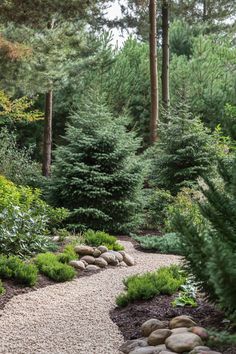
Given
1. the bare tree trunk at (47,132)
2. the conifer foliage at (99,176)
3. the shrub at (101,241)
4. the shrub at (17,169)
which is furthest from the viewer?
the bare tree trunk at (47,132)

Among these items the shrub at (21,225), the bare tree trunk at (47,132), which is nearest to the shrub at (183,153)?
the bare tree trunk at (47,132)

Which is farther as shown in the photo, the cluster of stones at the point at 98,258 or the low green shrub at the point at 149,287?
the cluster of stones at the point at 98,258

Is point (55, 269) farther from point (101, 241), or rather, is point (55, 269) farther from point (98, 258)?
point (101, 241)

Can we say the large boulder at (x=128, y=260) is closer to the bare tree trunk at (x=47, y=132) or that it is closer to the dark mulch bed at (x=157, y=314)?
the dark mulch bed at (x=157, y=314)

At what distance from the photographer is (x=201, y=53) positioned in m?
16.6

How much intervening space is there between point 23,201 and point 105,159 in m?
2.64

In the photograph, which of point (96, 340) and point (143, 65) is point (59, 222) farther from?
point (143, 65)

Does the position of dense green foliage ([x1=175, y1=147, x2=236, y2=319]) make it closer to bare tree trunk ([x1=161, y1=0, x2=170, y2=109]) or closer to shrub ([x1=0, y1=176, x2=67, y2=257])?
shrub ([x1=0, y1=176, x2=67, y2=257])

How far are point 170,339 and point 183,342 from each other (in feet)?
0.44

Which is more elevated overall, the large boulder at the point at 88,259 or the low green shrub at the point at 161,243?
the large boulder at the point at 88,259

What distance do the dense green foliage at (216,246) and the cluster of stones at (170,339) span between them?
40 cm

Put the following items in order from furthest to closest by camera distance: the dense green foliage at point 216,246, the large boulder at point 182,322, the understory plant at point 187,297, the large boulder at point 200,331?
the understory plant at point 187,297 < the large boulder at point 182,322 < the large boulder at point 200,331 < the dense green foliage at point 216,246

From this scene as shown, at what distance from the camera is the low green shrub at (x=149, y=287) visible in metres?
4.75

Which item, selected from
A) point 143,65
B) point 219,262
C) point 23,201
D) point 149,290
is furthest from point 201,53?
point 219,262
